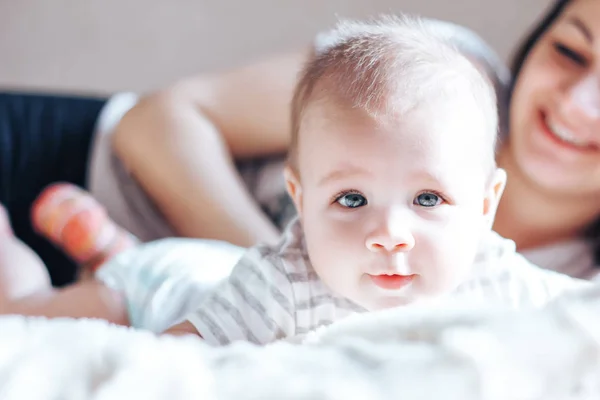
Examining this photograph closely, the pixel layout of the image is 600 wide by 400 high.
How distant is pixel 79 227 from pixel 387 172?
0.61 m

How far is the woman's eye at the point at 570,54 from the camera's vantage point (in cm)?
83

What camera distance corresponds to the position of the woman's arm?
3.17ft

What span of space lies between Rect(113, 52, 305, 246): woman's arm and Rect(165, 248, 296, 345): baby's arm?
33cm

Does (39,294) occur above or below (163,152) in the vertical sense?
below

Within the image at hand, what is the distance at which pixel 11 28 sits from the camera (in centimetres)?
153

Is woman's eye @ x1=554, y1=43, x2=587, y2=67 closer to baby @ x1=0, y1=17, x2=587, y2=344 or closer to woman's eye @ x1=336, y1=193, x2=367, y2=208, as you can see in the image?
baby @ x1=0, y1=17, x2=587, y2=344

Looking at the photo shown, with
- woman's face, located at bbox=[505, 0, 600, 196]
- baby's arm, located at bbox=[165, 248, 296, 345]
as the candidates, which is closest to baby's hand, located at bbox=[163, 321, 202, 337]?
baby's arm, located at bbox=[165, 248, 296, 345]

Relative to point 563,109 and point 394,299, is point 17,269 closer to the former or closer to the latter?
point 394,299

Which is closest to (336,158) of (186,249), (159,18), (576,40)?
(186,249)

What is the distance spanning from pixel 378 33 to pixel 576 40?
0.43 meters

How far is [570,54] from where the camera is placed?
0.85 meters

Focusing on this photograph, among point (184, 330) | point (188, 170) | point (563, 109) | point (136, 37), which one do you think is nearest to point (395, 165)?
point (184, 330)

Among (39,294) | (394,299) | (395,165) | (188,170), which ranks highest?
(395,165)

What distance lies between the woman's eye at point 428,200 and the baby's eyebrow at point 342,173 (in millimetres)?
49
